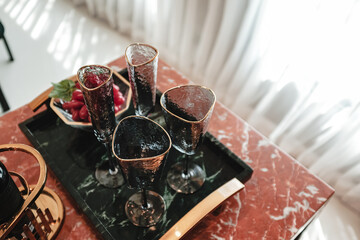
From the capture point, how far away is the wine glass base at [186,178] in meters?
0.81

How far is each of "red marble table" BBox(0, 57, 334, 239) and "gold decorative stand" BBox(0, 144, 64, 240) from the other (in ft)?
0.07

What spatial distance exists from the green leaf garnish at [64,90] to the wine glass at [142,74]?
0.21m

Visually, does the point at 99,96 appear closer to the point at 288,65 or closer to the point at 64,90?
the point at 64,90

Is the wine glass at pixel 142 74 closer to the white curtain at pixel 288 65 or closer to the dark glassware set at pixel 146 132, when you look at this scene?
the dark glassware set at pixel 146 132

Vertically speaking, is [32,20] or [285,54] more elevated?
[285,54]

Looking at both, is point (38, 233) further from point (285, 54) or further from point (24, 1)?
point (24, 1)

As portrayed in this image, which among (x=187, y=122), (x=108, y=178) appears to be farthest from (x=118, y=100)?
(x=187, y=122)

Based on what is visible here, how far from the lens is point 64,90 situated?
0.88 m

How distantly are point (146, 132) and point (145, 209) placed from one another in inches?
8.3

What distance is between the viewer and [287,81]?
1355mm

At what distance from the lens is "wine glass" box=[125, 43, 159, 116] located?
0.71 metres

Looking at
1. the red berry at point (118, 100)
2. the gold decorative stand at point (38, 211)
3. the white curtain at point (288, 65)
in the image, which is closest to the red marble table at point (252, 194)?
the gold decorative stand at point (38, 211)

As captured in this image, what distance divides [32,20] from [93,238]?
1.92 metres

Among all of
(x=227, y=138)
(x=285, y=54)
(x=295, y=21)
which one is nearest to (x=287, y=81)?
(x=285, y=54)
